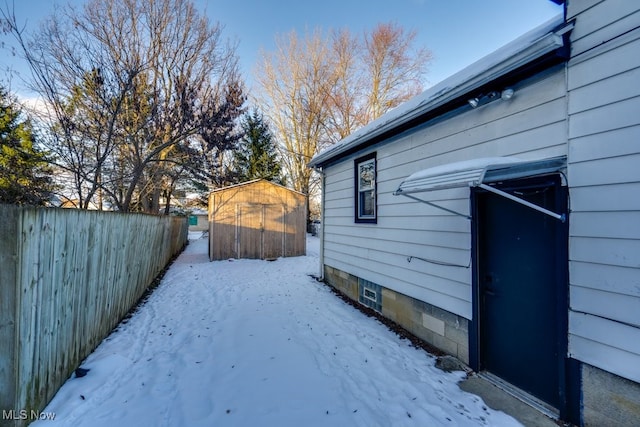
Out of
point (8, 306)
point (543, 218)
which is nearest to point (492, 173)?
point (543, 218)

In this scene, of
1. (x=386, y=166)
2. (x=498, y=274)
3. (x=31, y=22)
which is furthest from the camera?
(x=31, y=22)

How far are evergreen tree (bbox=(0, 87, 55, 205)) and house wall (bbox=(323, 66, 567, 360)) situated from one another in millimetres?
6464

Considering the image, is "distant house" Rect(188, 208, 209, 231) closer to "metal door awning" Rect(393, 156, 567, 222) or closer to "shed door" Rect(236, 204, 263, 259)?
"shed door" Rect(236, 204, 263, 259)

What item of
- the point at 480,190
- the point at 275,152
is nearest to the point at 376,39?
the point at 275,152

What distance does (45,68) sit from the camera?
571 cm

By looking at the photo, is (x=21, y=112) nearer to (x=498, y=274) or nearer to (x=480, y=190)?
(x=480, y=190)

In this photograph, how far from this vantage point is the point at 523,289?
8.91ft

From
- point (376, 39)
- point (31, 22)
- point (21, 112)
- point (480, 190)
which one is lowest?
point (480, 190)

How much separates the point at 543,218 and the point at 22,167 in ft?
Answer: 29.0

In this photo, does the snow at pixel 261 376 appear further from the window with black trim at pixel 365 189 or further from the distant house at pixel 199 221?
the distant house at pixel 199 221

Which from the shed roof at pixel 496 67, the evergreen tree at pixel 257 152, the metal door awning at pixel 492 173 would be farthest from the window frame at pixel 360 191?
the evergreen tree at pixel 257 152

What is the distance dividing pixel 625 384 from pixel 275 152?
2130cm

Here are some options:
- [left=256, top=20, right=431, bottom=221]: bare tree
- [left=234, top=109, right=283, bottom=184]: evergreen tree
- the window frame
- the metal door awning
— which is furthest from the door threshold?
[left=234, top=109, right=283, bottom=184]: evergreen tree

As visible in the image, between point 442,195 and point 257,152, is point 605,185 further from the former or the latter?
point 257,152
